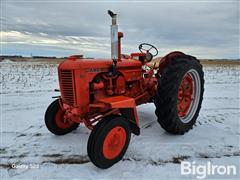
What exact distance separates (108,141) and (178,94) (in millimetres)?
1607

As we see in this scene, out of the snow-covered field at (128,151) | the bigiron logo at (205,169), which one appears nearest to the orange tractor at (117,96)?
the snow-covered field at (128,151)

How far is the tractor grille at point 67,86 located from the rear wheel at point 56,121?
2.25 feet

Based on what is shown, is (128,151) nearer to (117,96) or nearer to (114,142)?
(114,142)

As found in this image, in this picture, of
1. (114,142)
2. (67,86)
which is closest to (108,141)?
(114,142)

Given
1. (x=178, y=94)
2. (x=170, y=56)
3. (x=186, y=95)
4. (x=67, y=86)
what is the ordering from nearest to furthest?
(x=67, y=86)
(x=178, y=94)
(x=170, y=56)
(x=186, y=95)

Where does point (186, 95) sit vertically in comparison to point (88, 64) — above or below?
below

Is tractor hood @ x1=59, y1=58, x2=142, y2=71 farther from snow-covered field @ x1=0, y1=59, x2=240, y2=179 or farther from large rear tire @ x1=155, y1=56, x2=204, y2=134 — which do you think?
snow-covered field @ x1=0, y1=59, x2=240, y2=179

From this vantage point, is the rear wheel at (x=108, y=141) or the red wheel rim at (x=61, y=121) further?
the red wheel rim at (x=61, y=121)

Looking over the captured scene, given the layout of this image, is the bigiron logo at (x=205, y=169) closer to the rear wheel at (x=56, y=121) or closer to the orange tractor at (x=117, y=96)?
the orange tractor at (x=117, y=96)

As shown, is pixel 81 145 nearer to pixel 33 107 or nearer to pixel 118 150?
pixel 118 150

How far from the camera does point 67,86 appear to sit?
132 inches

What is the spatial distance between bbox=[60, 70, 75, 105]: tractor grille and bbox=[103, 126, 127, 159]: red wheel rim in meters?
0.80

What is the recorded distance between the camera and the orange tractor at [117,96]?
3.10m

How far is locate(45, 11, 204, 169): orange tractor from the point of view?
3.10 metres
